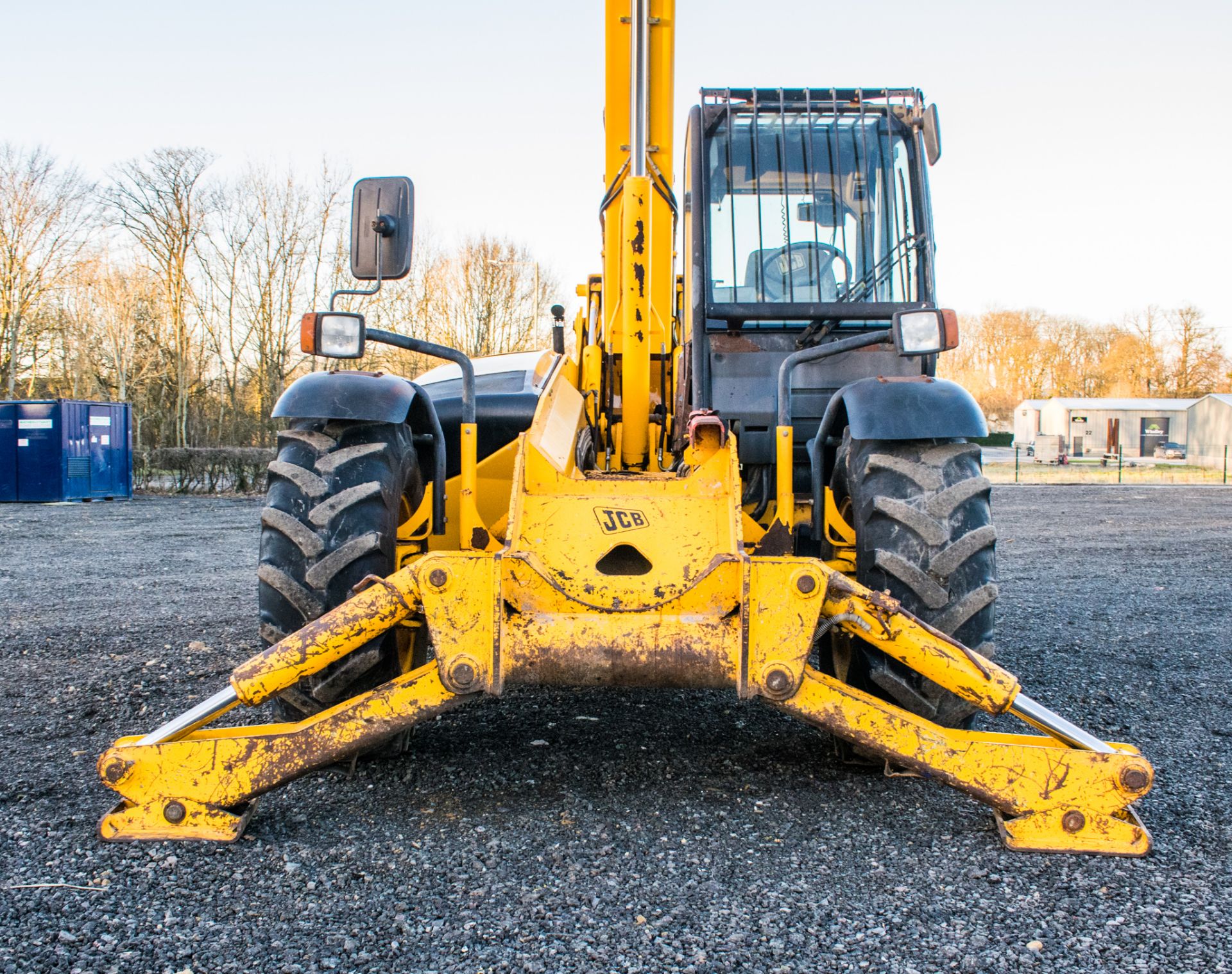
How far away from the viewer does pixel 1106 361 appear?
65625mm

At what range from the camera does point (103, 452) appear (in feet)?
61.1

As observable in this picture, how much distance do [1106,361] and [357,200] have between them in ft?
237

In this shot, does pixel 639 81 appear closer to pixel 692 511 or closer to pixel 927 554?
pixel 692 511

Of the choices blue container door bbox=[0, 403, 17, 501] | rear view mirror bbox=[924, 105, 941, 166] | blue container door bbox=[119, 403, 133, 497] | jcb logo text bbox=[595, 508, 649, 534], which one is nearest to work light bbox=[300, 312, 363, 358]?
jcb logo text bbox=[595, 508, 649, 534]

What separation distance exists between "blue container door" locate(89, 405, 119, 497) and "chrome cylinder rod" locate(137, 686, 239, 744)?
18.2m

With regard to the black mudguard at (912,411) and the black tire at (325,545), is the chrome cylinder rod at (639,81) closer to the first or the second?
the black mudguard at (912,411)

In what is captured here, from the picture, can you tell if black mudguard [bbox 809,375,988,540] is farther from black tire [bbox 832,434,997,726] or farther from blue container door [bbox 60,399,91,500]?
blue container door [bbox 60,399,91,500]

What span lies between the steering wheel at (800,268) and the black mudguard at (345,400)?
202 centimetres

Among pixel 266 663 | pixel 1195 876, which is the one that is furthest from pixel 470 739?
pixel 1195 876

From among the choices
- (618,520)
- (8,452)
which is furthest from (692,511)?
(8,452)

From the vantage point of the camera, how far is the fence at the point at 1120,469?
28047 mm

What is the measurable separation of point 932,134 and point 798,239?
0.79 metres

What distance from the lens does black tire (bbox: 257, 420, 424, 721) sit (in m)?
2.97

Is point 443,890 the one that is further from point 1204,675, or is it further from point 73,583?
point 73,583
